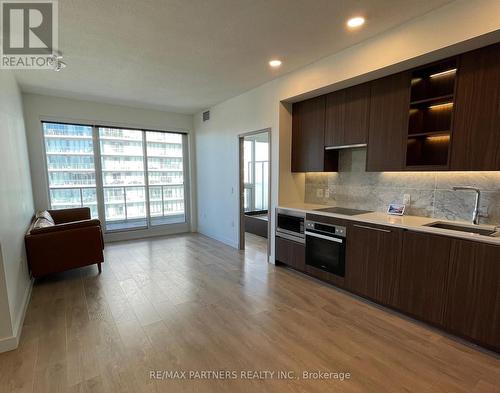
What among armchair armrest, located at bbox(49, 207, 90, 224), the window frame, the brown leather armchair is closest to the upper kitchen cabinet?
the brown leather armchair

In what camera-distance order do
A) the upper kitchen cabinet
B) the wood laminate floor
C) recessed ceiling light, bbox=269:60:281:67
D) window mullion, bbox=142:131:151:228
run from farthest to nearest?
window mullion, bbox=142:131:151:228 → the upper kitchen cabinet → recessed ceiling light, bbox=269:60:281:67 → the wood laminate floor

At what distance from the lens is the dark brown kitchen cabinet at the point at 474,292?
1.92 m

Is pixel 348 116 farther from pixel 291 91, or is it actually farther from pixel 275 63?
pixel 275 63

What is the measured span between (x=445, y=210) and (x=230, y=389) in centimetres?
263

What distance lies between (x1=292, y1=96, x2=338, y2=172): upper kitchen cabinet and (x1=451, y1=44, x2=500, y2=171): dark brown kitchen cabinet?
57.0 inches

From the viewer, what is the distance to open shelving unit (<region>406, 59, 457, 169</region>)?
2.49 m

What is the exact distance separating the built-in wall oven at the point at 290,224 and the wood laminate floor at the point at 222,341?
60 cm

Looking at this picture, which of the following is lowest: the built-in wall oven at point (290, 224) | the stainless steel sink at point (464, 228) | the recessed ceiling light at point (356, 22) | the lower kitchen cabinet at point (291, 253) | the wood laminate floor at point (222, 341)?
the wood laminate floor at point (222, 341)

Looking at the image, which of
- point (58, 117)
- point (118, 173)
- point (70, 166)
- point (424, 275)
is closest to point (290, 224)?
point (424, 275)

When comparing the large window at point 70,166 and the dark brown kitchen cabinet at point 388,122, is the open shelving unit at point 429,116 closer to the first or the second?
the dark brown kitchen cabinet at point 388,122

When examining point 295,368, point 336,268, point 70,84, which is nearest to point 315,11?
point 336,268

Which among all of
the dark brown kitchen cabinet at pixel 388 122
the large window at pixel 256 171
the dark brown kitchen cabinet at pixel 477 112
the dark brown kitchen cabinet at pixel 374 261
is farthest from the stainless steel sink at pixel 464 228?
the large window at pixel 256 171

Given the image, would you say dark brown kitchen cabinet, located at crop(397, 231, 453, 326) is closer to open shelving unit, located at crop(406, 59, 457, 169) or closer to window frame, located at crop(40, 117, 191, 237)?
open shelving unit, located at crop(406, 59, 457, 169)

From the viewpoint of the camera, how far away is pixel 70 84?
3.90m
